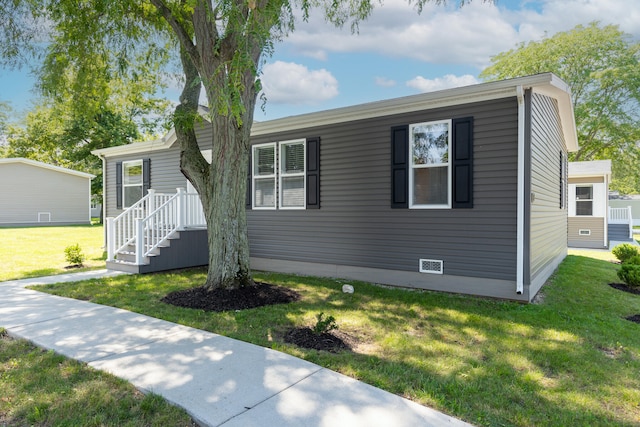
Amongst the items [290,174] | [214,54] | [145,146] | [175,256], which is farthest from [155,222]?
[214,54]

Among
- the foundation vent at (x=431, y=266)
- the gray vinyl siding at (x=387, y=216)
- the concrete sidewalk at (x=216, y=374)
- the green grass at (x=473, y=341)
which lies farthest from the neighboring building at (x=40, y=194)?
the foundation vent at (x=431, y=266)

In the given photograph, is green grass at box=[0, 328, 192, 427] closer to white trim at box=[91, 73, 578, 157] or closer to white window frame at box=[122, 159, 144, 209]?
white trim at box=[91, 73, 578, 157]

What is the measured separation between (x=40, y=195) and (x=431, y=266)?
25032 millimetres

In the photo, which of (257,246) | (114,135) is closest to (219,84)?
(257,246)

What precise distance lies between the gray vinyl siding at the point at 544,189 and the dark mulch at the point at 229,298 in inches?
143

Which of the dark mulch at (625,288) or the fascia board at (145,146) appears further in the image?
the fascia board at (145,146)

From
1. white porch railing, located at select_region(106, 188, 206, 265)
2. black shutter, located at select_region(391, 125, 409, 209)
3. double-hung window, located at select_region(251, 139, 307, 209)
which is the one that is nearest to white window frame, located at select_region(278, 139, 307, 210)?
double-hung window, located at select_region(251, 139, 307, 209)

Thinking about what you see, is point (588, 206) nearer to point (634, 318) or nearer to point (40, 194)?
point (634, 318)

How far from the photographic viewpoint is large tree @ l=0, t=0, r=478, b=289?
442 cm

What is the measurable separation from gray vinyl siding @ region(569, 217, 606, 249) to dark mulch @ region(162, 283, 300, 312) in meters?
13.2

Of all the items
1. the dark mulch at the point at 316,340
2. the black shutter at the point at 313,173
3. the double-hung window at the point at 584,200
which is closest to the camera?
the dark mulch at the point at 316,340

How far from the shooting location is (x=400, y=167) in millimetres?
6234

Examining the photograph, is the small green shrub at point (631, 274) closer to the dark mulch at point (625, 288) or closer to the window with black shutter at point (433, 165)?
the dark mulch at point (625, 288)

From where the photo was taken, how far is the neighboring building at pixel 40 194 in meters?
21.2
